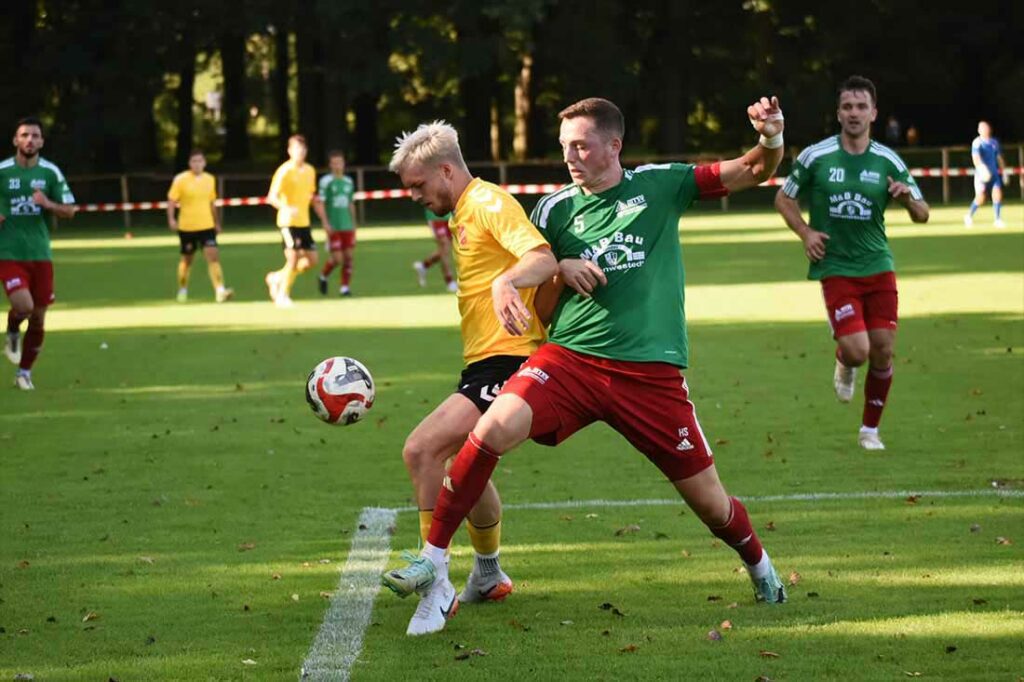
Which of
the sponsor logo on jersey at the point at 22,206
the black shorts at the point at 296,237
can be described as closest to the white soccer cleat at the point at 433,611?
the sponsor logo on jersey at the point at 22,206

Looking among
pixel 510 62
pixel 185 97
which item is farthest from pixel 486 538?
pixel 185 97

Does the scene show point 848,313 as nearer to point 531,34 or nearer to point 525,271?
point 525,271

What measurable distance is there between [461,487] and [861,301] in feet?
16.7

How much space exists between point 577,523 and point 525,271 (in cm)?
282

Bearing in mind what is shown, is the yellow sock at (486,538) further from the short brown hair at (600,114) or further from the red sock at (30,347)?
the red sock at (30,347)

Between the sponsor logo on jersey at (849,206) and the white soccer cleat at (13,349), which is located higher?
the sponsor logo on jersey at (849,206)

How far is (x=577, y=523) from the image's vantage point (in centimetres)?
877

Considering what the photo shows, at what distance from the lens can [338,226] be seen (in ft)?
81.5

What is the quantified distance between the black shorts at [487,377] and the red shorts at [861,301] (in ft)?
14.3

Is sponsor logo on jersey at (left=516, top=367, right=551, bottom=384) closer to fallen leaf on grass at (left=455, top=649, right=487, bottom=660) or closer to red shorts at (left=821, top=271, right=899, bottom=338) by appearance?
fallen leaf on grass at (left=455, top=649, right=487, bottom=660)

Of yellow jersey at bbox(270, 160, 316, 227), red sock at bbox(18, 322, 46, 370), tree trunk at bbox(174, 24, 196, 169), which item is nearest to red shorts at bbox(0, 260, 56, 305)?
red sock at bbox(18, 322, 46, 370)

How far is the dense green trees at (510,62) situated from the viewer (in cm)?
5341

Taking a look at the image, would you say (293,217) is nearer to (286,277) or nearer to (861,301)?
(286,277)

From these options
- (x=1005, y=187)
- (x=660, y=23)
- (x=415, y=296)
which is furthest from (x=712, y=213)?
(x=415, y=296)
